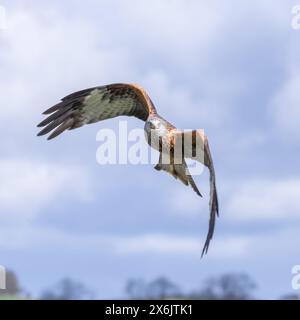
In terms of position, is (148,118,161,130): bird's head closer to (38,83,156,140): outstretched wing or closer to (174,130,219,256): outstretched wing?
(174,130,219,256): outstretched wing

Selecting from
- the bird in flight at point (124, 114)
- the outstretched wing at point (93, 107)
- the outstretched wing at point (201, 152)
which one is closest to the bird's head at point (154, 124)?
the bird in flight at point (124, 114)

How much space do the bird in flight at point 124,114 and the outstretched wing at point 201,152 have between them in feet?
0.09

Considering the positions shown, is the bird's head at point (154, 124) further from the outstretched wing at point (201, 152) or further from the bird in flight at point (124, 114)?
the outstretched wing at point (201, 152)

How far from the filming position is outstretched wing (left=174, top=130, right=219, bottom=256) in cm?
1894

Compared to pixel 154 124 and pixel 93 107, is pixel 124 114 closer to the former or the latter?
pixel 93 107

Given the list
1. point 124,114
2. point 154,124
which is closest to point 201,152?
point 154,124

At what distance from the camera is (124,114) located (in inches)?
919

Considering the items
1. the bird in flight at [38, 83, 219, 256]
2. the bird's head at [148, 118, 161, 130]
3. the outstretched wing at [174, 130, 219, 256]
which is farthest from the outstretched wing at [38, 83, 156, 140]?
the outstretched wing at [174, 130, 219, 256]
